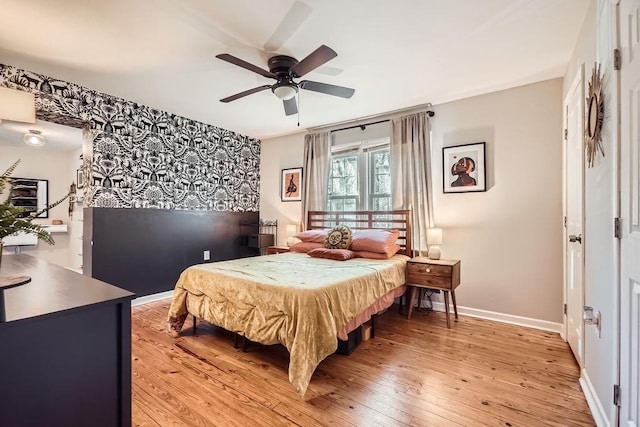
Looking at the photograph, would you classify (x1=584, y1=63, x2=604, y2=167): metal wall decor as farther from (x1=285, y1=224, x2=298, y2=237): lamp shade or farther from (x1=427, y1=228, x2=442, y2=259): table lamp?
(x1=285, y1=224, x2=298, y2=237): lamp shade

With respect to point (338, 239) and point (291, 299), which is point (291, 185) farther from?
point (291, 299)

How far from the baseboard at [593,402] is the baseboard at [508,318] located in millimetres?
1066

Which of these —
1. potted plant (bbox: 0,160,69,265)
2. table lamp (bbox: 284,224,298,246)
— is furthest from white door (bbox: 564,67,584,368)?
table lamp (bbox: 284,224,298,246)

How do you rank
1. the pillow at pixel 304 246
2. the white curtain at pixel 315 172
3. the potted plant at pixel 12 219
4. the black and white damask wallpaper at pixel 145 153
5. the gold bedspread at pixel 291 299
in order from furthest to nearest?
the white curtain at pixel 315 172 → the pillow at pixel 304 246 → the black and white damask wallpaper at pixel 145 153 → the gold bedspread at pixel 291 299 → the potted plant at pixel 12 219

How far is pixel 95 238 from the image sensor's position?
351 cm

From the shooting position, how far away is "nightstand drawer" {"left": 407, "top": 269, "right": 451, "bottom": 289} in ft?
10.2

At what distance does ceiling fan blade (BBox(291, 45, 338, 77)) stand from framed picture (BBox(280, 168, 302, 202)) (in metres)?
2.59

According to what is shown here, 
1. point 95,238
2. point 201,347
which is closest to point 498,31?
point 201,347

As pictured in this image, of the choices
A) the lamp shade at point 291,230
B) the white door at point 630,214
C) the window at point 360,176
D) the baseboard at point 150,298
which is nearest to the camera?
the white door at point 630,214

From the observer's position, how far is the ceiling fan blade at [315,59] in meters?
2.10

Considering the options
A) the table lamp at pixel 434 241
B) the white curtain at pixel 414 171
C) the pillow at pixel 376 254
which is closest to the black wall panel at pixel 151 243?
the pillow at pixel 376 254

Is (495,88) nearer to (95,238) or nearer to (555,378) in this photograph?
(555,378)

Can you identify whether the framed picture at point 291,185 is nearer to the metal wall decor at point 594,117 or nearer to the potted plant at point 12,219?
the metal wall decor at point 594,117

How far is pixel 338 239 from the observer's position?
379cm
